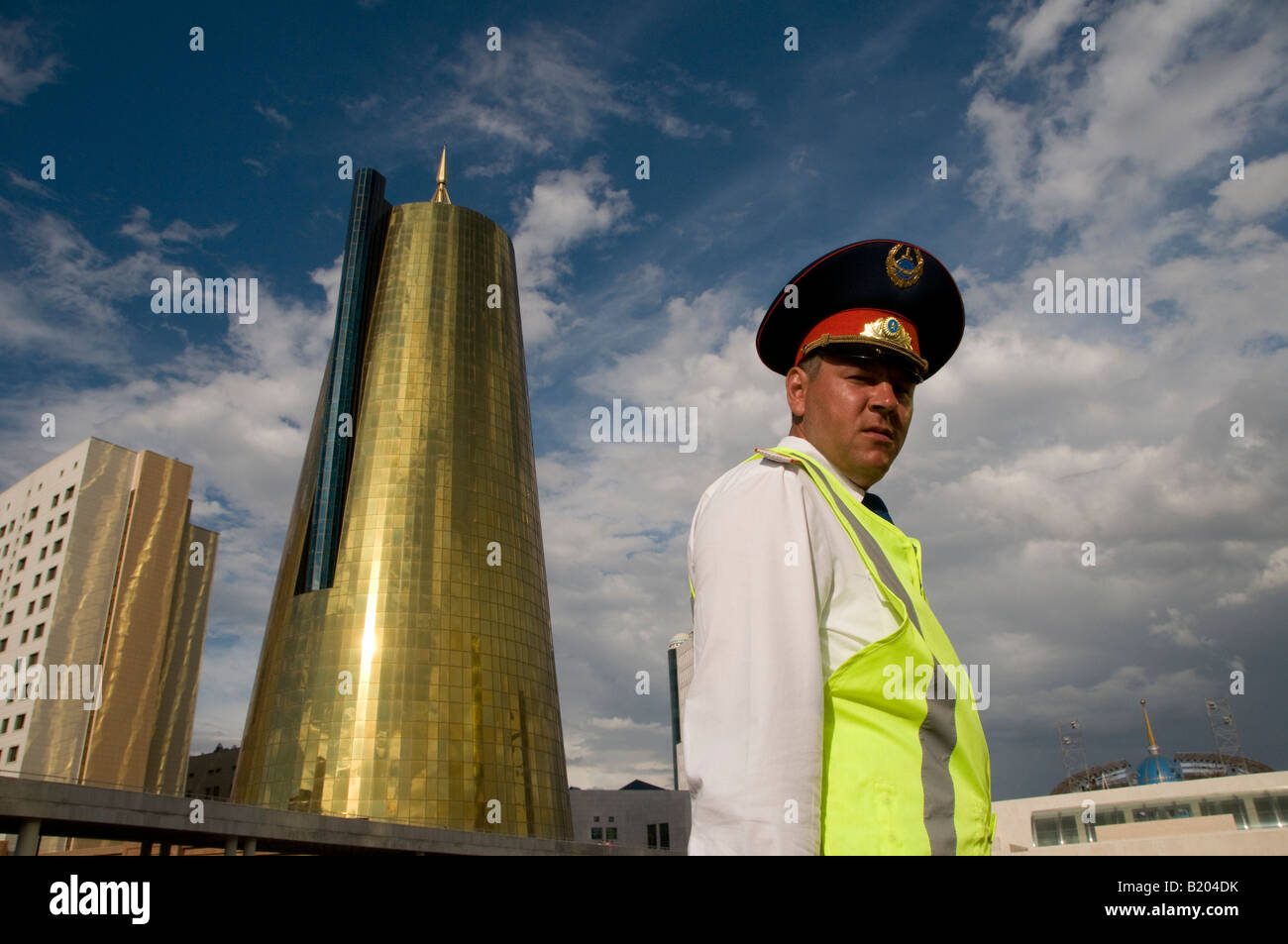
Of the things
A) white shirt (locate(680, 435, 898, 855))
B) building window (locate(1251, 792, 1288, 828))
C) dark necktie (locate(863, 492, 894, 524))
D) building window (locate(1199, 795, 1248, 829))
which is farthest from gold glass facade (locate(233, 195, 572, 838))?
white shirt (locate(680, 435, 898, 855))

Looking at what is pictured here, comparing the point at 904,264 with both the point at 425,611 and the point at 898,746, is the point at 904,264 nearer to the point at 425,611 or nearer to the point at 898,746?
the point at 898,746

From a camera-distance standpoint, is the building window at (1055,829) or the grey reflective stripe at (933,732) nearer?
the grey reflective stripe at (933,732)

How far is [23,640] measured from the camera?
46125 mm

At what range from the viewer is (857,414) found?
2229 mm

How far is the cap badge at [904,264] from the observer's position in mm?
2512

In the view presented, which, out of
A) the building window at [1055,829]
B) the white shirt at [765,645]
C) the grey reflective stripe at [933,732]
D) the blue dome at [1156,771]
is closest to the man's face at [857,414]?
the grey reflective stripe at [933,732]

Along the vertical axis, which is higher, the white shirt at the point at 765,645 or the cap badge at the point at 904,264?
the cap badge at the point at 904,264

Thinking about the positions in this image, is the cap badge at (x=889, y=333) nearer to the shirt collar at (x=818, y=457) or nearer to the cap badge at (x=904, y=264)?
the cap badge at (x=904, y=264)

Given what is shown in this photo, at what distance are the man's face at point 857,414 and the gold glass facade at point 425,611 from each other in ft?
87.5

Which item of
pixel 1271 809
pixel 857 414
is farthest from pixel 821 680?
pixel 1271 809

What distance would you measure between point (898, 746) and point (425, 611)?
2813 centimetres

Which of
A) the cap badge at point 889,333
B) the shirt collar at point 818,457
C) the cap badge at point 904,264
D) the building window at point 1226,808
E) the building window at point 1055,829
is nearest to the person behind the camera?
the shirt collar at point 818,457

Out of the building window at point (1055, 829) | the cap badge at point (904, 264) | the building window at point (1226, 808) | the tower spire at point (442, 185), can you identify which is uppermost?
the tower spire at point (442, 185)
